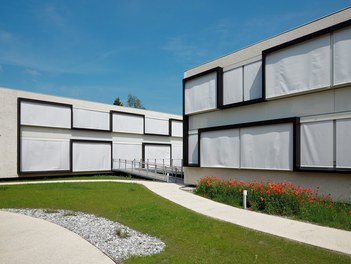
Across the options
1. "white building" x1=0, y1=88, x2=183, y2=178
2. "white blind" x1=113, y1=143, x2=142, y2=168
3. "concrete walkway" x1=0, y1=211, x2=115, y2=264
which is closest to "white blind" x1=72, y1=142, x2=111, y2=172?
"white building" x1=0, y1=88, x2=183, y2=178

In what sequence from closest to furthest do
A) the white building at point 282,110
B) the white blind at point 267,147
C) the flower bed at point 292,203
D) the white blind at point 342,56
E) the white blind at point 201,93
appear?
the flower bed at point 292,203, the white blind at point 342,56, the white building at point 282,110, the white blind at point 267,147, the white blind at point 201,93

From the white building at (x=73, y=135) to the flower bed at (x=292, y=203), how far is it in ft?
51.3

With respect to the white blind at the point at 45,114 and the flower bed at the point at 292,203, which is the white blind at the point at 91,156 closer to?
the white blind at the point at 45,114

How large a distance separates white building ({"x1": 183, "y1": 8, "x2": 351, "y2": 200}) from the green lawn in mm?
5142

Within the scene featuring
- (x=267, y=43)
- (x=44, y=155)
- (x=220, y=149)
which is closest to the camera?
(x=267, y=43)

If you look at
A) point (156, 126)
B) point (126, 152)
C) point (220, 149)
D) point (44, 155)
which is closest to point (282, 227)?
point (220, 149)

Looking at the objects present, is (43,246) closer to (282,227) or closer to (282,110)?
(282,227)

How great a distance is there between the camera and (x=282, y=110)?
41.1ft

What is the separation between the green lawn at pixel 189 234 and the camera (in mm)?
5211

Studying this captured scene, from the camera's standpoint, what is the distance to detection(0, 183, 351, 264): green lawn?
17.1ft

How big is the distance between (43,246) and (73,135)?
19.2 m

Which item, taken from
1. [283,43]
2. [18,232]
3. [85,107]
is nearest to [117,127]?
[85,107]

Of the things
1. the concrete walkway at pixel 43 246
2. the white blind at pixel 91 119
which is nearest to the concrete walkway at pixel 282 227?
the concrete walkway at pixel 43 246

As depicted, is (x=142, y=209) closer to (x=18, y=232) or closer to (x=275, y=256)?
(x=18, y=232)
